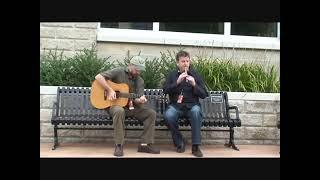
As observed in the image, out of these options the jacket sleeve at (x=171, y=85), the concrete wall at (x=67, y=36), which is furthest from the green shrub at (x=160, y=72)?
the jacket sleeve at (x=171, y=85)

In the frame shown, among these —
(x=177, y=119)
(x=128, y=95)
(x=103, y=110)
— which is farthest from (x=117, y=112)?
(x=177, y=119)

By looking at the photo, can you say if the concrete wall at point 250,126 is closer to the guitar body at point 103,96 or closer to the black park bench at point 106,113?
the black park bench at point 106,113

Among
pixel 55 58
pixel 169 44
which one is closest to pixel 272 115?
pixel 169 44

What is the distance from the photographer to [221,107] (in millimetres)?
7215

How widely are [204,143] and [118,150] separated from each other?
1728 mm

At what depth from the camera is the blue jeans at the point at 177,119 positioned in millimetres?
6363

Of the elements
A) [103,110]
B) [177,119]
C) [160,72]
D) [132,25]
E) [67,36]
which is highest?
[132,25]

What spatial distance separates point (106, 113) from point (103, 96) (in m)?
0.42

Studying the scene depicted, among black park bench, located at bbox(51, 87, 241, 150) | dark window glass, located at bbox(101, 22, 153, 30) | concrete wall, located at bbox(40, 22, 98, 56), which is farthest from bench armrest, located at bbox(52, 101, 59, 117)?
dark window glass, located at bbox(101, 22, 153, 30)

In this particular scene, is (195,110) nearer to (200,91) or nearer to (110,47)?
(200,91)

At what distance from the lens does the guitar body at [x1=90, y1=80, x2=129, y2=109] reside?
6.35 metres

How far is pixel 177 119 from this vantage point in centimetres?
654

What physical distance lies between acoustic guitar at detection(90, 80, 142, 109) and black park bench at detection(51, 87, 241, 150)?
0.81 feet

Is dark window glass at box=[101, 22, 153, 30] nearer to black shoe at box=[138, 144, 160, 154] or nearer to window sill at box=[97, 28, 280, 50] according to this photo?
window sill at box=[97, 28, 280, 50]
